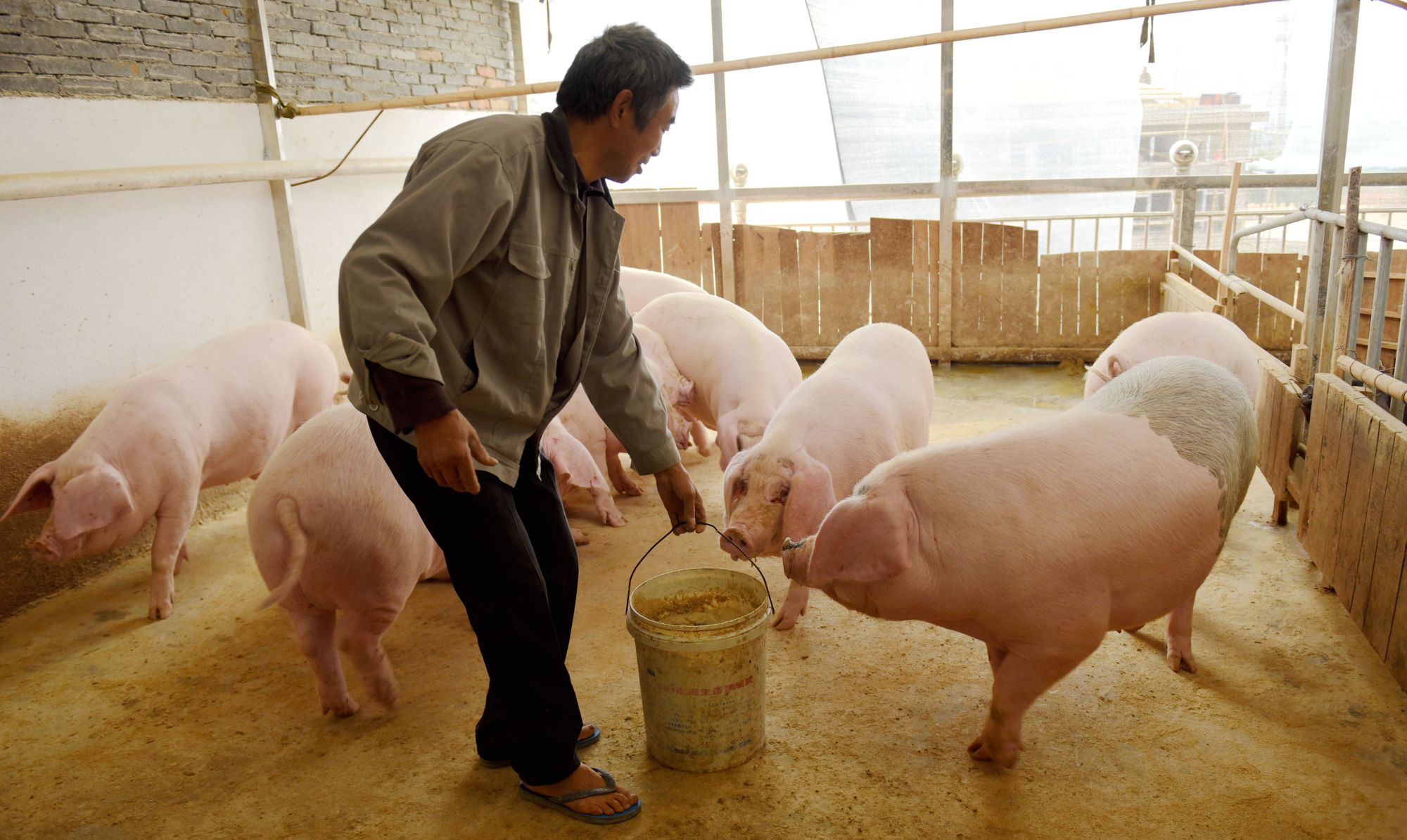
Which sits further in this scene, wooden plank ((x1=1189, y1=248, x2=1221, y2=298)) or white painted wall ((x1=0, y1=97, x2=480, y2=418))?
wooden plank ((x1=1189, y1=248, x2=1221, y2=298))

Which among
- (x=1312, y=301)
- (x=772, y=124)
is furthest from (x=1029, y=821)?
(x=772, y=124)

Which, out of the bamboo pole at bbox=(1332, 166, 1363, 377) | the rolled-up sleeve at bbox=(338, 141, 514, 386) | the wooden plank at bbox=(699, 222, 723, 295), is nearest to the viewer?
the rolled-up sleeve at bbox=(338, 141, 514, 386)

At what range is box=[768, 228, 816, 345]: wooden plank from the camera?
8.54 metres

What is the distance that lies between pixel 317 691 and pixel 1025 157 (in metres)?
7.53

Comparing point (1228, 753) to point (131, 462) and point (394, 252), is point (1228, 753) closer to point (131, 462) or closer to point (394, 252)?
point (394, 252)

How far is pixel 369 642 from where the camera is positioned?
304cm

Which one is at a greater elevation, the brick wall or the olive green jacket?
the brick wall

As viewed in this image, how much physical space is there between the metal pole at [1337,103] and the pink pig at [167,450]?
18.4ft

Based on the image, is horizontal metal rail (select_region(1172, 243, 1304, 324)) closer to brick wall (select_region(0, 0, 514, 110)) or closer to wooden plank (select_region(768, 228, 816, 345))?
wooden plank (select_region(768, 228, 816, 345))

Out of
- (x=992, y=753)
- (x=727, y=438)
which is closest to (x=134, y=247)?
(x=727, y=438)

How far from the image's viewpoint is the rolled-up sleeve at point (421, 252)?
1.79m

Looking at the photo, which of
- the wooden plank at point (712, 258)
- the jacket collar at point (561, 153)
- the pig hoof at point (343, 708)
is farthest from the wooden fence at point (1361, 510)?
the wooden plank at point (712, 258)

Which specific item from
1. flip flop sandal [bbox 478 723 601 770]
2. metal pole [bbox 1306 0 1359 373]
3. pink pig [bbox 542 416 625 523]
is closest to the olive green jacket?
flip flop sandal [bbox 478 723 601 770]

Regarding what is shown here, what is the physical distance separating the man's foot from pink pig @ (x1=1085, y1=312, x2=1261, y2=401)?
295 cm
